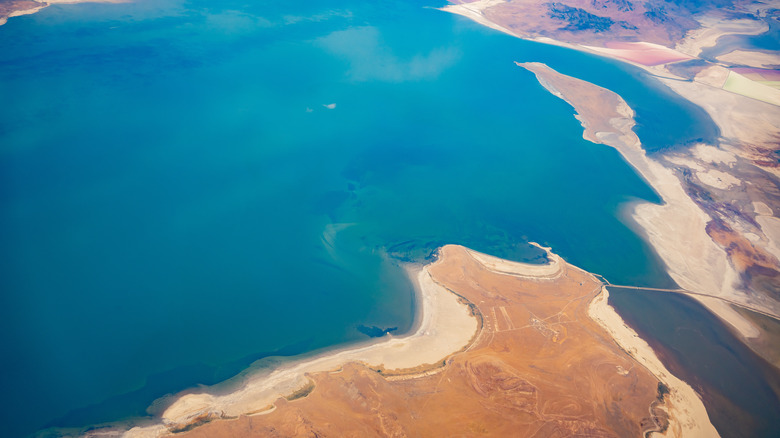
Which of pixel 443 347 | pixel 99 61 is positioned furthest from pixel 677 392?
pixel 99 61

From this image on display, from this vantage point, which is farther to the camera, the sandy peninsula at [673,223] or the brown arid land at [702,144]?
the brown arid land at [702,144]

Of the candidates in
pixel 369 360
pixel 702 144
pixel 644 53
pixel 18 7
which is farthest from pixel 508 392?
pixel 18 7

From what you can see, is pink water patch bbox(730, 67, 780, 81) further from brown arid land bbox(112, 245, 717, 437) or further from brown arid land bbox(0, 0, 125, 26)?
brown arid land bbox(0, 0, 125, 26)

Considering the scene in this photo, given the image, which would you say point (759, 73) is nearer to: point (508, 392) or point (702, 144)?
point (702, 144)

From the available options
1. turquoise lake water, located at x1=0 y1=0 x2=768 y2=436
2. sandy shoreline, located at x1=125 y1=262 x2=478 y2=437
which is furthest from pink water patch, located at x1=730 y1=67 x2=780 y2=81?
sandy shoreline, located at x1=125 y1=262 x2=478 y2=437

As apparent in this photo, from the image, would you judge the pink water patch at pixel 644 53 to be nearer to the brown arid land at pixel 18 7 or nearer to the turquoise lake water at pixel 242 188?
the turquoise lake water at pixel 242 188

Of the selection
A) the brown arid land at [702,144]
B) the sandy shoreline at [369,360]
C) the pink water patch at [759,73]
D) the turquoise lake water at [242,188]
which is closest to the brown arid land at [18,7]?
the turquoise lake water at [242,188]
